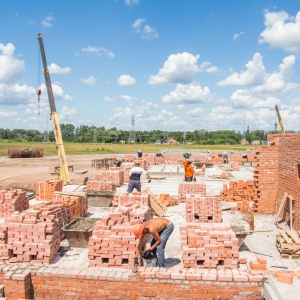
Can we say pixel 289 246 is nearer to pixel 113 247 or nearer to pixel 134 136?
pixel 113 247

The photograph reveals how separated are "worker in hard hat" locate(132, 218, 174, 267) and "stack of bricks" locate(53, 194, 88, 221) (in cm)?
328

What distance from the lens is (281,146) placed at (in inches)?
398

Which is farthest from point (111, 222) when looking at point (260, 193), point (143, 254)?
point (260, 193)

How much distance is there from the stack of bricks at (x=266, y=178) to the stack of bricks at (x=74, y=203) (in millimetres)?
5326

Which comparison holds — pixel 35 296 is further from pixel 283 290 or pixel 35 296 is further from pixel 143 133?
pixel 143 133

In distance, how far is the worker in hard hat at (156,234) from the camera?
19.6 feet

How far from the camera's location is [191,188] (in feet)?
39.4

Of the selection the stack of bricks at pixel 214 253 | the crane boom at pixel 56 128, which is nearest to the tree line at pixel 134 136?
the crane boom at pixel 56 128

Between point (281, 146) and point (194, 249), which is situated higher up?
point (281, 146)

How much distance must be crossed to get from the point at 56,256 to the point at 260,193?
6528 millimetres

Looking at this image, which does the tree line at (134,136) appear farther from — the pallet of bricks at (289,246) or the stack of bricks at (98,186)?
the pallet of bricks at (289,246)

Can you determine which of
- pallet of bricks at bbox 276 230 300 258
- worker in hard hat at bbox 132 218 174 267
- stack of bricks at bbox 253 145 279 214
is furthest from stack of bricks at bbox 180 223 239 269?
stack of bricks at bbox 253 145 279 214

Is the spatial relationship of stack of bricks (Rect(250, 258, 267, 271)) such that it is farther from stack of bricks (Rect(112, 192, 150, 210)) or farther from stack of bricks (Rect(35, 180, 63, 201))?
stack of bricks (Rect(35, 180, 63, 201))

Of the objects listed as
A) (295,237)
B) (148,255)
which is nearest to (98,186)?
(148,255)
